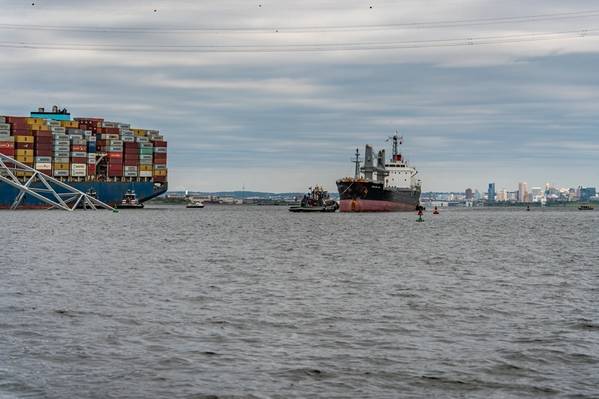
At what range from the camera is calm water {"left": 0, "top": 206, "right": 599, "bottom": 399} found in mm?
17859

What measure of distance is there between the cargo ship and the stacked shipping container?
159ft

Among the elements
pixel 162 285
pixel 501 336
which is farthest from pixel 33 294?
pixel 501 336

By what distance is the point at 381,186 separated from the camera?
163000 millimetres

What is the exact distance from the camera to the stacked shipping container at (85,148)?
167138 mm

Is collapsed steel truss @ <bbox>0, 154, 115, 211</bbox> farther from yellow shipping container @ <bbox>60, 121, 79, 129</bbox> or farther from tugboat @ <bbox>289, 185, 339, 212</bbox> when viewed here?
tugboat @ <bbox>289, 185, 339, 212</bbox>

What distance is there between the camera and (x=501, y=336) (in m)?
23.2

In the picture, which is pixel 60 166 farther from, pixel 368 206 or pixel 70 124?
pixel 368 206

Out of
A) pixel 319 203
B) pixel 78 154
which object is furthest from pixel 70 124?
pixel 319 203

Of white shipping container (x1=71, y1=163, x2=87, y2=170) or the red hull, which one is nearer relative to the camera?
the red hull

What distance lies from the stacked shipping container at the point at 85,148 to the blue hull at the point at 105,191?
255 centimetres

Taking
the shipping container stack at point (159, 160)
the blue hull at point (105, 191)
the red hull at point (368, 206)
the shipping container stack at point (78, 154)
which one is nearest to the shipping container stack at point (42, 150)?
the blue hull at point (105, 191)

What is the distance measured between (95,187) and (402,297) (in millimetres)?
150157

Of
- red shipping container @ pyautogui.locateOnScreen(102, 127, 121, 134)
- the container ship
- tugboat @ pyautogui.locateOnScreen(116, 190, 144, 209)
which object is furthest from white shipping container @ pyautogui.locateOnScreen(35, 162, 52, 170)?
red shipping container @ pyautogui.locateOnScreen(102, 127, 121, 134)

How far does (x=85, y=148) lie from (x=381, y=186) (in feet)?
202
